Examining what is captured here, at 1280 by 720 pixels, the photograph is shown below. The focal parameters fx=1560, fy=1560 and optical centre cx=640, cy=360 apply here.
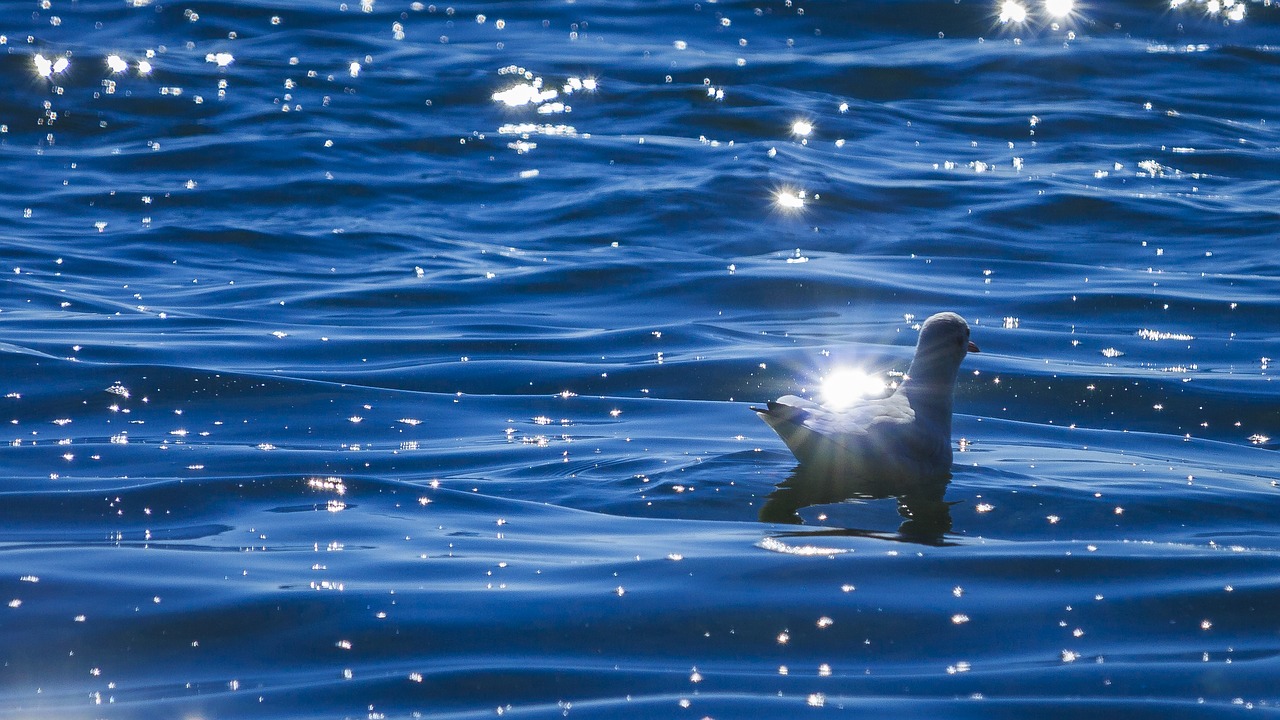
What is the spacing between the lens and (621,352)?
12508mm

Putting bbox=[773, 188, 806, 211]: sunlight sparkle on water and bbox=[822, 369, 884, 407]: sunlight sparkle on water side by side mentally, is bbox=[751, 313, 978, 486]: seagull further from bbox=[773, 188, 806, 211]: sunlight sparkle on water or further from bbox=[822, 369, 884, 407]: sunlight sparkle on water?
bbox=[773, 188, 806, 211]: sunlight sparkle on water

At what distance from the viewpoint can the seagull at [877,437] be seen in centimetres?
801

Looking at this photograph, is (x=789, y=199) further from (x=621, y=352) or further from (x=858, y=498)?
(x=858, y=498)

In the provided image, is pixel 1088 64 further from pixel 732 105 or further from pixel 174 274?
pixel 174 274

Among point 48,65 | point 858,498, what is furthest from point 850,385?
point 48,65

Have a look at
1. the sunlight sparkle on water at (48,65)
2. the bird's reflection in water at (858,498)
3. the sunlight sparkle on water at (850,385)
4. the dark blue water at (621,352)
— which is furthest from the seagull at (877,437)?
the sunlight sparkle on water at (48,65)

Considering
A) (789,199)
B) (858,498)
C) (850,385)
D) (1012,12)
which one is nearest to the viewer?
(858,498)

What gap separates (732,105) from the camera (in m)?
24.2

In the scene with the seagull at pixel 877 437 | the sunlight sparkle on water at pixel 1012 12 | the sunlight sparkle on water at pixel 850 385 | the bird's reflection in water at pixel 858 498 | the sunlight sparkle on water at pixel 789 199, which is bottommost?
the bird's reflection in water at pixel 858 498

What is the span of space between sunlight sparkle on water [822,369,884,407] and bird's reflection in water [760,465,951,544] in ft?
6.91

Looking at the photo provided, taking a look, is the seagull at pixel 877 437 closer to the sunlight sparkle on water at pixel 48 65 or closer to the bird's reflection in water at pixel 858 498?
the bird's reflection in water at pixel 858 498

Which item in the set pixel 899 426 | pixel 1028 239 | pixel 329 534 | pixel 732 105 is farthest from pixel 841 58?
pixel 329 534

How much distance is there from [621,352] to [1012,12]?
67.5ft

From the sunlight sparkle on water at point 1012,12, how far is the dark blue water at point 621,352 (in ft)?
1.14
